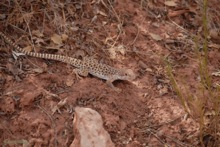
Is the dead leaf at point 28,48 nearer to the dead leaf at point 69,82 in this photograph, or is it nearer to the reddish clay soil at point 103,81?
the reddish clay soil at point 103,81

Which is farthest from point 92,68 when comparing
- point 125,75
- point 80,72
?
point 125,75

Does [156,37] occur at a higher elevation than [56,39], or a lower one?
lower

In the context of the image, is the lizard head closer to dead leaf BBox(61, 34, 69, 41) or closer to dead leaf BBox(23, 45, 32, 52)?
dead leaf BBox(61, 34, 69, 41)

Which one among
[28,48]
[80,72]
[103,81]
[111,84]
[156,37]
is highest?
[28,48]

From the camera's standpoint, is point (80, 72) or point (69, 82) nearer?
point (69, 82)

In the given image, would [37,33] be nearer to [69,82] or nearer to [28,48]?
[28,48]

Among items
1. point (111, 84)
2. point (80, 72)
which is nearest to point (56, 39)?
point (80, 72)

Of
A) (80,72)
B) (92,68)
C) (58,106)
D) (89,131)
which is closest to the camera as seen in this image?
(89,131)

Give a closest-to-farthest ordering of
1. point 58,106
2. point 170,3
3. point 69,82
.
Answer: point 58,106 → point 69,82 → point 170,3
